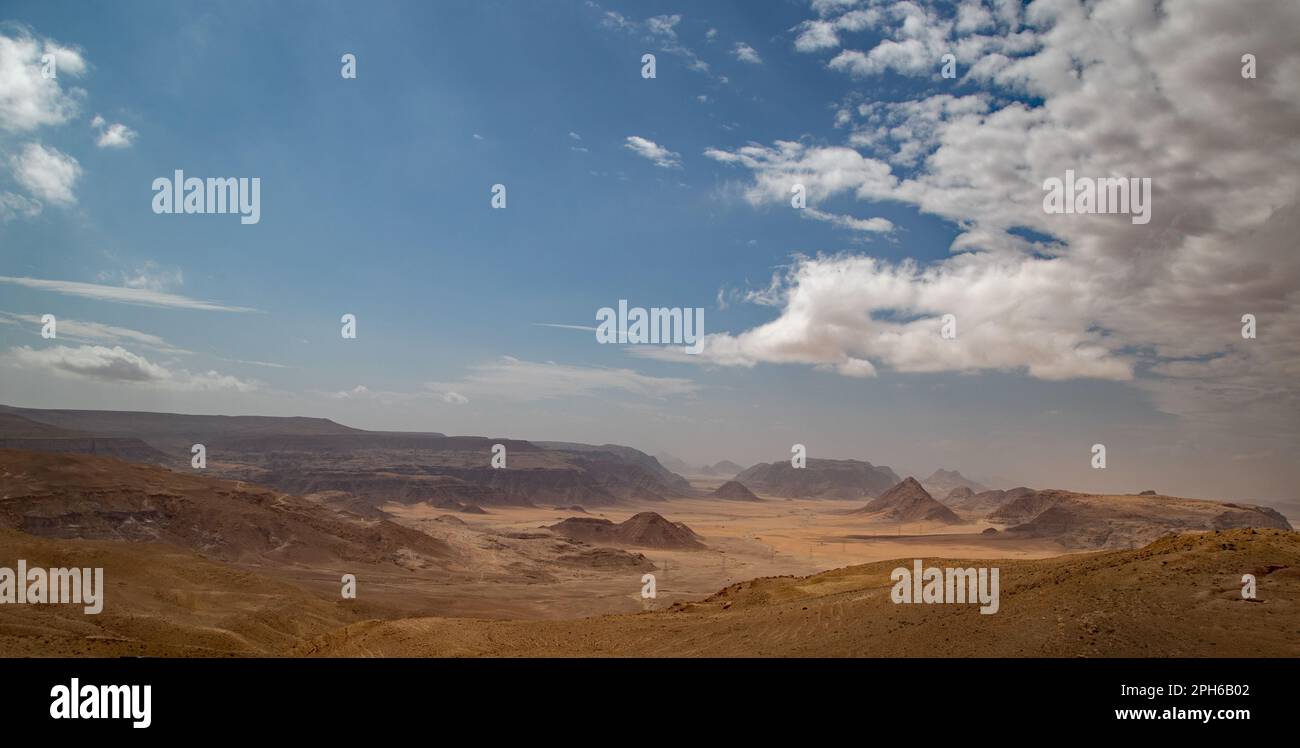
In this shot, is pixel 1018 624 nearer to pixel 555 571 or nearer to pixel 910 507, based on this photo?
pixel 555 571

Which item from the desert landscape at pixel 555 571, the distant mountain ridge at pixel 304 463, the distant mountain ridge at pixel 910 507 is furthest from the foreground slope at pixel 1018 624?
the distant mountain ridge at pixel 910 507

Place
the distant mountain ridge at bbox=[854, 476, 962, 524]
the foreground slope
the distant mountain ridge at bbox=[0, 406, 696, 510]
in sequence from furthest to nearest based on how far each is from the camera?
1. the distant mountain ridge at bbox=[854, 476, 962, 524]
2. the distant mountain ridge at bbox=[0, 406, 696, 510]
3. the foreground slope

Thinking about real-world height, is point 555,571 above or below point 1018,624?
below

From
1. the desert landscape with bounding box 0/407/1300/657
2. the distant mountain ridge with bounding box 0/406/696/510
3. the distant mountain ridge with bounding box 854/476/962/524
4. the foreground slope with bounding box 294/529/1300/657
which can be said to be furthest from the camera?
the distant mountain ridge with bounding box 854/476/962/524

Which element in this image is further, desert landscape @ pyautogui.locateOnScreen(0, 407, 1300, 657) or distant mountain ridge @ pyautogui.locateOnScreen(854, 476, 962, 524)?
distant mountain ridge @ pyautogui.locateOnScreen(854, 476, 962, 524)

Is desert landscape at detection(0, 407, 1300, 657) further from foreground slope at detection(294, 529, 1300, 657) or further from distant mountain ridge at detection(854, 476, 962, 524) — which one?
distant mountain ridge at detection(854, 476, 962, 524)

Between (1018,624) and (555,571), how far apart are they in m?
63.8

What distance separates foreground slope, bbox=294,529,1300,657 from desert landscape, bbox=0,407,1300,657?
8 centimetres

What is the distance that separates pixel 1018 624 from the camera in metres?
17.0

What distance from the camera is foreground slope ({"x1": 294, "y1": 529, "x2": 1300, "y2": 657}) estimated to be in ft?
49.7

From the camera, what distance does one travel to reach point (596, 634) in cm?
2238

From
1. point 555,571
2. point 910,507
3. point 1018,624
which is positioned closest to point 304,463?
point 555,571

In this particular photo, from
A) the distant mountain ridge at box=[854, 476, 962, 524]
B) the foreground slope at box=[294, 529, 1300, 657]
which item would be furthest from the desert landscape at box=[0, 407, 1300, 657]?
the distant mountain ridge at box=[854, 476, 962, 524]
